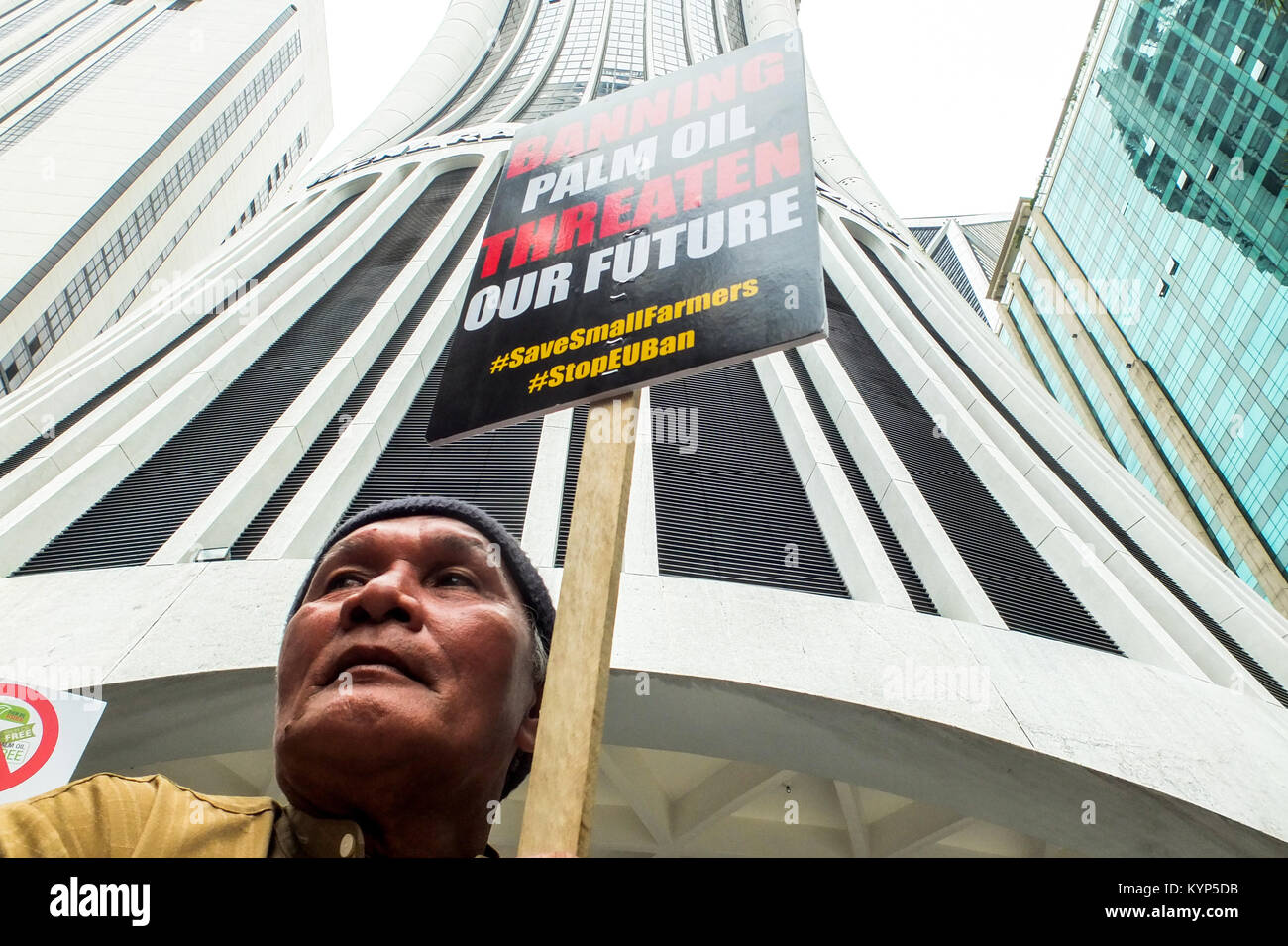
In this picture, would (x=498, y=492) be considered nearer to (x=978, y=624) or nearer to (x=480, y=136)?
(x=978, y=624)

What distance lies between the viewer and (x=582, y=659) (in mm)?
2062

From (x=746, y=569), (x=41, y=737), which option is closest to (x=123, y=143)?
(x=746, y=569)

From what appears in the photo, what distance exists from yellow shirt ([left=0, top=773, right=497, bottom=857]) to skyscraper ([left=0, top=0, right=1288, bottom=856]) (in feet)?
11.0

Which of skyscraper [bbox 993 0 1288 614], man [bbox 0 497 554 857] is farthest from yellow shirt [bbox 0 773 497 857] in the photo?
skyscraper [bbox 993 0 1288 614]

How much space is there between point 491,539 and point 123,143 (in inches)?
1690

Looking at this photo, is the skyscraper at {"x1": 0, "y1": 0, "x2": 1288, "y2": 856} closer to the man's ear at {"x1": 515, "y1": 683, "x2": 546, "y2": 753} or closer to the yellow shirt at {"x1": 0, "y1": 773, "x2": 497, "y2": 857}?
the man's ear at {"x1": 515, "y1": 683, "x2": 546, "y2": 753}

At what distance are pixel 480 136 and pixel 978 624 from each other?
15753mm

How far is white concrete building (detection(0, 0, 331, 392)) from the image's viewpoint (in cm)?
3133

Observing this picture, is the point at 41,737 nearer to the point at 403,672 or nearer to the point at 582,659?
the point at 403,672

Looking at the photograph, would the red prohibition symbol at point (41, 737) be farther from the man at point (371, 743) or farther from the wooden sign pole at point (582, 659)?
the wooden sign pole at point (582, 659)

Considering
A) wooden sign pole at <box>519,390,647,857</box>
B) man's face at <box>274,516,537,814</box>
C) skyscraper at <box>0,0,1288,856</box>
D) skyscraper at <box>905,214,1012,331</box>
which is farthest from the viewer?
skyscraper at <box>905,214,1012,331</box>

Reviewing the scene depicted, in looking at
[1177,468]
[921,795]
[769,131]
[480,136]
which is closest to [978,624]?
[921,795]

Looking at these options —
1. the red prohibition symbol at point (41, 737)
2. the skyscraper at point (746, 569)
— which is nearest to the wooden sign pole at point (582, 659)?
the skyscraper at point (746, 569)
